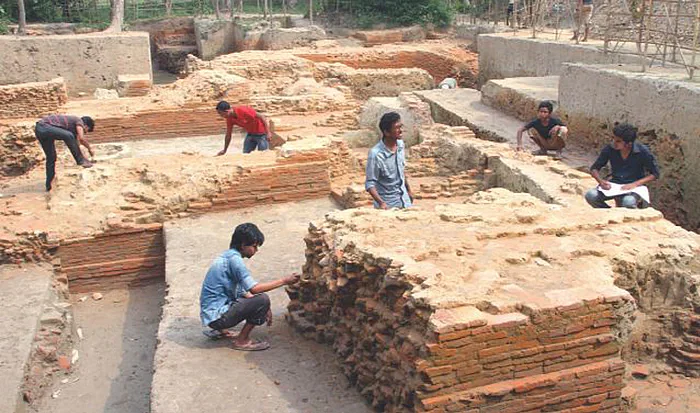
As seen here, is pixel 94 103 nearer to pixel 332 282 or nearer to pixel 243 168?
Answer: pixel 243 168

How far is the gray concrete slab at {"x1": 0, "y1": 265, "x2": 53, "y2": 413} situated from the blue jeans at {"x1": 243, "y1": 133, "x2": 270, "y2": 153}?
3316 mm

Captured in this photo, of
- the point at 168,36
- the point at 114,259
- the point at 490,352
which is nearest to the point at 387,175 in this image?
the point at 490,352

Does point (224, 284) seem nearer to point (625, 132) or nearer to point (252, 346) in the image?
point (252, 346)

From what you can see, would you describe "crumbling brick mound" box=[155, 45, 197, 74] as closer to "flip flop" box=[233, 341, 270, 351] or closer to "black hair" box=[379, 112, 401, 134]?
"black hair" box=[379, 112, 401, 134]

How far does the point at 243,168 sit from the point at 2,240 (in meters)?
2.66

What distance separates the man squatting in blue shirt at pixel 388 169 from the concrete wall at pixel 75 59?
11806 millimetres

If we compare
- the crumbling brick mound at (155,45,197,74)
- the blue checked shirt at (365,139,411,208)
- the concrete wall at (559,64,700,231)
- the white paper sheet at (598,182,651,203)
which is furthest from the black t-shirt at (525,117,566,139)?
the crumbling brick mound at (155,45,197,74)

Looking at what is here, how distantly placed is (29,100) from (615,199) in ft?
37.3

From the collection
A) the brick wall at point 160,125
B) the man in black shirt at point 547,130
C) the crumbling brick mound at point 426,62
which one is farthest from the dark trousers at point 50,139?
the crumbling brick mound at point 426,62

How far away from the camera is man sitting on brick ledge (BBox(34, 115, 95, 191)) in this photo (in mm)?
8555

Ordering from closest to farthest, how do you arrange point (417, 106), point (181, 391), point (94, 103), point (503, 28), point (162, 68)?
point (181, 391) < point (417, 106) < point (94, 103) < point (503, 28) < point (162, 68)

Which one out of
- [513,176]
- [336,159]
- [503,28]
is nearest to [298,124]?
[336,159]

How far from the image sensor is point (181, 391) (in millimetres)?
4242

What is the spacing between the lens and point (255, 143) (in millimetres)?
9375
